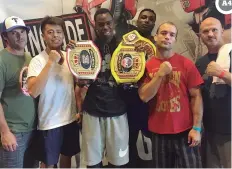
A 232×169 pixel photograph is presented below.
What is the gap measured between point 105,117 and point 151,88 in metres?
Answer: 0.28

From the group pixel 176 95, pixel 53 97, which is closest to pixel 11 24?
pixel 53 97

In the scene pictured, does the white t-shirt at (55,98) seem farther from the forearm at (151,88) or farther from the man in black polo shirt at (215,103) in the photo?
the man in black polo shirt at (215,103)

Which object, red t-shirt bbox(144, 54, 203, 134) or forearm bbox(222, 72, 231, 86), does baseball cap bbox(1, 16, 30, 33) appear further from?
forearm bbox(222, 72, 231, 86)

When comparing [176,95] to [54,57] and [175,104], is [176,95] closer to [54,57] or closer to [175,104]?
[175,104]

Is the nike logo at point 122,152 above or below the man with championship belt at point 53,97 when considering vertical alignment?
below

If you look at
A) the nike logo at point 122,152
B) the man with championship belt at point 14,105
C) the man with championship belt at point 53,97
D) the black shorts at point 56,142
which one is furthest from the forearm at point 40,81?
the nike logo at point 122,152

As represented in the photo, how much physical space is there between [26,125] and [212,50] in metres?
1.08

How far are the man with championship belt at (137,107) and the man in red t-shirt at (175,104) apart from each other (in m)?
0.13

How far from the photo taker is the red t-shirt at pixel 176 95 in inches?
52.2

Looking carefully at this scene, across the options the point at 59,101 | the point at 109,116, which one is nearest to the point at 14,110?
the point at 59,101

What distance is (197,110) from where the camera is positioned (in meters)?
1.32

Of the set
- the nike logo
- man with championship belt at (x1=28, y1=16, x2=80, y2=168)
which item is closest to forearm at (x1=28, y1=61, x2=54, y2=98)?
man with championship belt at (x1=28, y1=16, x2=80, y2=168)

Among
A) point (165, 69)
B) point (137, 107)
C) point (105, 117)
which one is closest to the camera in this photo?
point (165, 69)

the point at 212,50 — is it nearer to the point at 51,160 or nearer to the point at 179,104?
the point at 179,104
